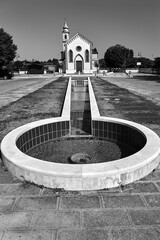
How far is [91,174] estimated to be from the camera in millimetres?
3102

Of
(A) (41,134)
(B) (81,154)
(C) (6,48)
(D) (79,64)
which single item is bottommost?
(B) (81,154)

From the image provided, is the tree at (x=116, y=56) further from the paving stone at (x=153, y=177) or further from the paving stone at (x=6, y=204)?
the paving stone at (x=6, y=204)

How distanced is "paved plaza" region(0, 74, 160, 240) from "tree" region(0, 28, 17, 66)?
113ft

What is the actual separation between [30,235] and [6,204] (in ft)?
2.44

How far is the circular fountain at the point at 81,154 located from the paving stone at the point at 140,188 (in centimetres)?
11

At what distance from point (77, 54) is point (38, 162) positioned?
161 ft

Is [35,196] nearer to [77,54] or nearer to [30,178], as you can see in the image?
[30,178]

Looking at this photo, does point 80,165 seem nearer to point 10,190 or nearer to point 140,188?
point 140,188

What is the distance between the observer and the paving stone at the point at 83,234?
2271 mm

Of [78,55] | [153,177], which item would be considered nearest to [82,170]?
[153,177]

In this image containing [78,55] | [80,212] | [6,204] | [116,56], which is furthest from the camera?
[116,56]

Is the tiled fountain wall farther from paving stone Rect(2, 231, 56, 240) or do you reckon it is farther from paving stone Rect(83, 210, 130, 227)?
paving stone Rect(2, 231, 56, 240)

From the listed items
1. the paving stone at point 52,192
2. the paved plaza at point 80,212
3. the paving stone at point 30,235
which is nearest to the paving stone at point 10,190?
the paved plaza at point 80,212

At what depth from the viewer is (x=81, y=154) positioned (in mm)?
4676
